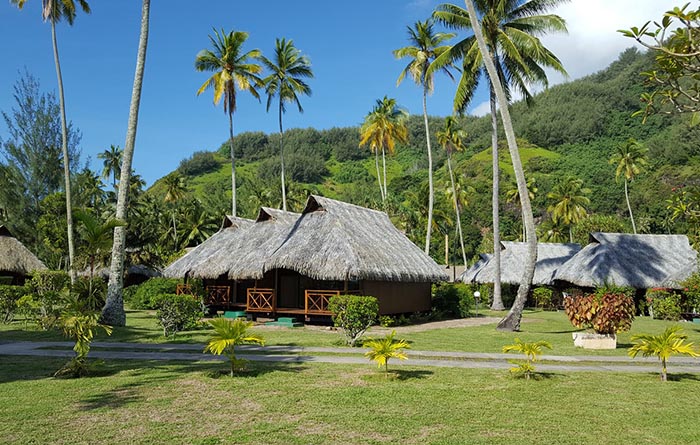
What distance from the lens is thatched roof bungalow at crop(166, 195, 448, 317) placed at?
20739mm

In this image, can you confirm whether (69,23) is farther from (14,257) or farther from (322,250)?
(322,250)

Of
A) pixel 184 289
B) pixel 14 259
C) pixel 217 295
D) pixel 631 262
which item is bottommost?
pixel 217 295

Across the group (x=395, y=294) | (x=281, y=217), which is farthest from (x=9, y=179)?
(x=395, y=294)

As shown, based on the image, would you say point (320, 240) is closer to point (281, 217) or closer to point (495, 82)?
point (281, 217)

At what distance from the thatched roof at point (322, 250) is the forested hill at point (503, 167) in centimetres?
2098

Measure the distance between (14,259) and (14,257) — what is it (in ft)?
0.45

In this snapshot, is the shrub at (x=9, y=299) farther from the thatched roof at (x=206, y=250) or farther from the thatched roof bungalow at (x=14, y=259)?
the thatched roof bungalow at (x=14, y=259)

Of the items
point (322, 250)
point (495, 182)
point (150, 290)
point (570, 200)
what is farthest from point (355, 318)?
point (570, 200)

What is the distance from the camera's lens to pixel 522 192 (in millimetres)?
19172

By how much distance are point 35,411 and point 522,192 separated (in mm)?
16577

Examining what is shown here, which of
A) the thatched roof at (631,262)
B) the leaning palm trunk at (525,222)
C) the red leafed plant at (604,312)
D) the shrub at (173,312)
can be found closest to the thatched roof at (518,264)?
the thatched roof at (631,262)

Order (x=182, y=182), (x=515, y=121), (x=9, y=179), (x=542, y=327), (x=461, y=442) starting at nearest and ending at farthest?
(x=461, y=442), (x=542, y=327), (x=9, y=179), (x=182, y=182), (x=515, y=121)

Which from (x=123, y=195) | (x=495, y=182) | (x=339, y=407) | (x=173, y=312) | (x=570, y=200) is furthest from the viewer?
(x=570, y=200)

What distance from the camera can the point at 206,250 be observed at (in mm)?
26906
